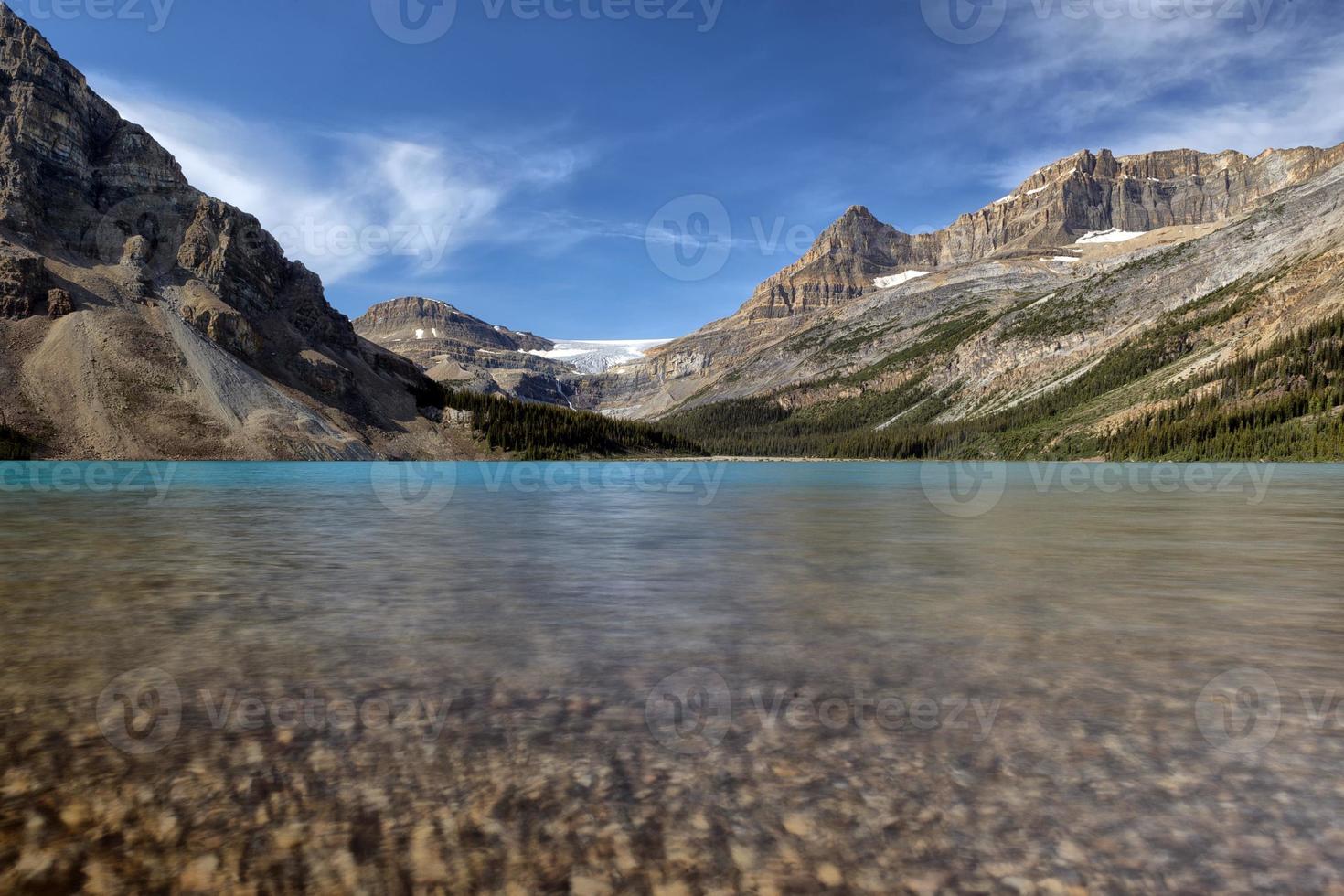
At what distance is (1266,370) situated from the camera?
179 meters

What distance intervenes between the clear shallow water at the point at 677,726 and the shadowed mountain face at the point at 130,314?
138190mm

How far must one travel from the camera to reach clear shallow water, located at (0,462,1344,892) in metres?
5.62

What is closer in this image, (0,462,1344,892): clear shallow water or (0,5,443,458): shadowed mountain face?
(0,462,1344,892): clear shallow water

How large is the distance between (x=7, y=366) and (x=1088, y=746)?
174323 millimetres

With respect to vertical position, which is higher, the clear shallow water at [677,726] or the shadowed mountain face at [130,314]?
the shadowed mountain face at [130,314]

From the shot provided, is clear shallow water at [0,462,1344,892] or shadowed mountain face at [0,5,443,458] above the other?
shadowed mountain face at [0,5,443,458]

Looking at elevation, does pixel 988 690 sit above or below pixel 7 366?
below

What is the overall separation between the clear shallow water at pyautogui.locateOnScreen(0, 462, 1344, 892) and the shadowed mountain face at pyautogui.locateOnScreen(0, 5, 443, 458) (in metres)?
138

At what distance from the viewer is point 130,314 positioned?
154 metres

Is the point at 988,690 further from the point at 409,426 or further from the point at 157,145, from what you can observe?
the point at 157,145

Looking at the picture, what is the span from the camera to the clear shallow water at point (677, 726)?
5617 mm

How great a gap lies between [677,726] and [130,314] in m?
189

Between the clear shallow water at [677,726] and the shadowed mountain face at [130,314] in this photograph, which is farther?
the shadowed mountain face at [130,314]

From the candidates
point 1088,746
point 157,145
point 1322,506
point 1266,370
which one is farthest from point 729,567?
point 157,145
